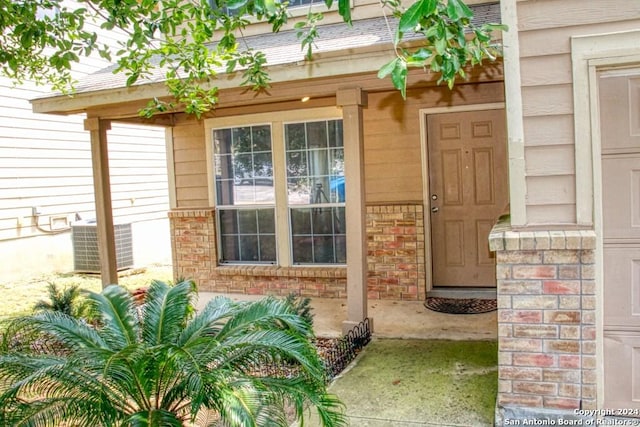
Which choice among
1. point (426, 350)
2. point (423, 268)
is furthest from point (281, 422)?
point (423, 268)

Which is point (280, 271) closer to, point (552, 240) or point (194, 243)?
point (194, 243)

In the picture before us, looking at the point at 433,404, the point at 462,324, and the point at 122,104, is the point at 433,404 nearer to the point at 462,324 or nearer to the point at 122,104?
the point at 462,324

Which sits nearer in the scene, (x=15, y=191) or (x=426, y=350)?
(x=426, y=350)

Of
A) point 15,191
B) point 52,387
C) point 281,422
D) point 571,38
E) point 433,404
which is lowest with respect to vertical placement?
point 433,404

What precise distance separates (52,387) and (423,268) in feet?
13.6

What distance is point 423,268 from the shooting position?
5.88m

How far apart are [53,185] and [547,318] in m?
8.35

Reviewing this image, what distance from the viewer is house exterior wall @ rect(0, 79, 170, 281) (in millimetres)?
8062

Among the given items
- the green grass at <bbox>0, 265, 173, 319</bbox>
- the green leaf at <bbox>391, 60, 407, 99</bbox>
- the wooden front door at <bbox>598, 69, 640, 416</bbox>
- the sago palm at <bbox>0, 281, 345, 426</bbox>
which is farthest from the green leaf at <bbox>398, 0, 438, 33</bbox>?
the green grass at <bbox>0, 265, 173, 319</bbox>

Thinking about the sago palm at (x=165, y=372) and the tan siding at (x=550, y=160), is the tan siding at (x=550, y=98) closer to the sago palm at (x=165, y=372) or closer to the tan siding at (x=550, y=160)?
the tan siding at (x=550, y=160)

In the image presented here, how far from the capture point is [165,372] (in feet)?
8.79

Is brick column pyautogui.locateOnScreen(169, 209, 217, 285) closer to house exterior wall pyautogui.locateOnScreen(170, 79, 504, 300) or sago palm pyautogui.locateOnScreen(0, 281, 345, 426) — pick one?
house exterior wall pyautogui.locateOnScreen(170, 79, 504, 300)

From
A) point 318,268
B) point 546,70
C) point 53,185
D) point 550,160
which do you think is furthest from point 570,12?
point 53,185

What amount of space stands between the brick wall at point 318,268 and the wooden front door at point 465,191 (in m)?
0.30
